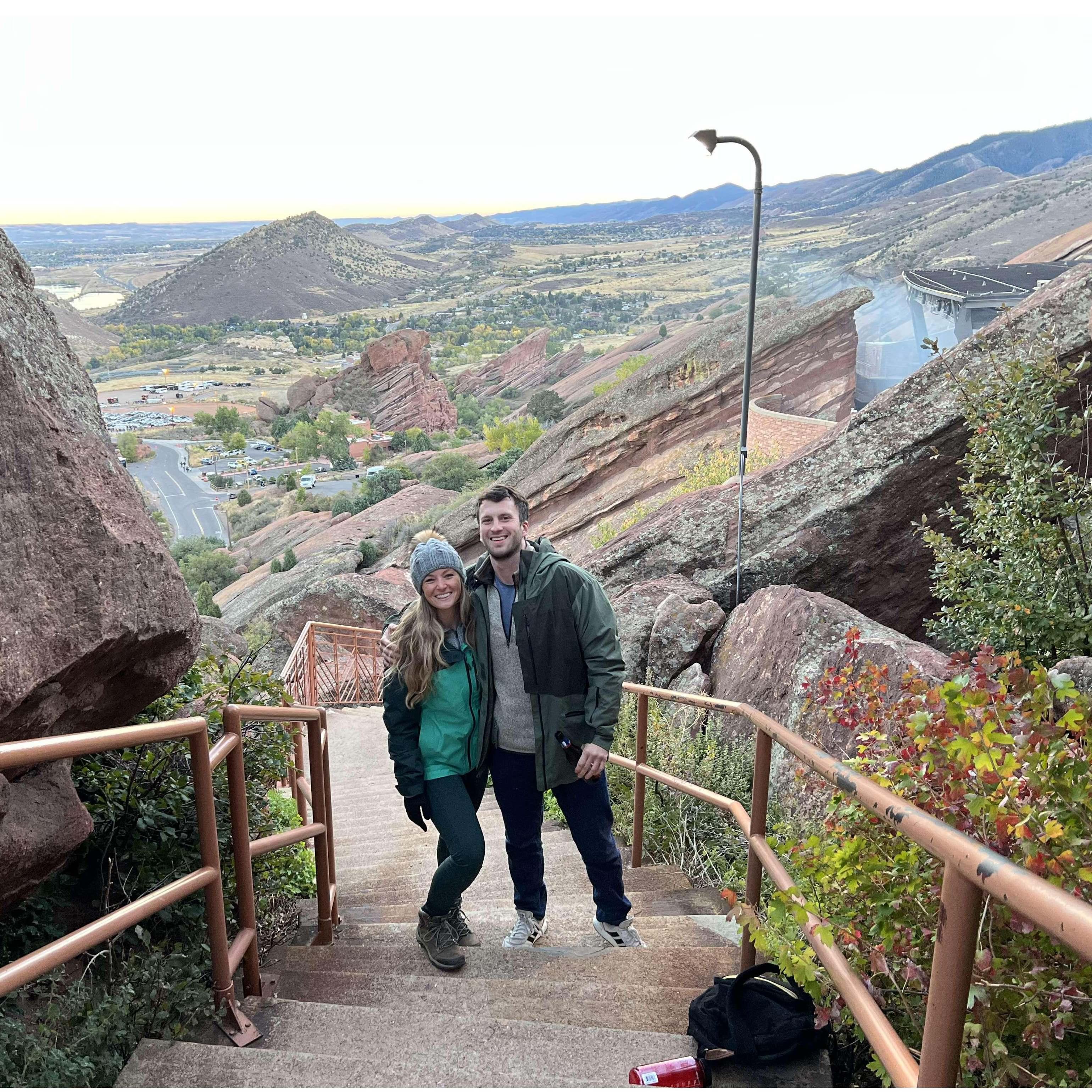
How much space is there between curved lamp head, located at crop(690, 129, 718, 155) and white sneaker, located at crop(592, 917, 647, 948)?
298 inches

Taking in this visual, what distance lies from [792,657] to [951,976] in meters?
4.92

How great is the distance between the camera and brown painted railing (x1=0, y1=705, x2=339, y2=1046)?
1.95 m

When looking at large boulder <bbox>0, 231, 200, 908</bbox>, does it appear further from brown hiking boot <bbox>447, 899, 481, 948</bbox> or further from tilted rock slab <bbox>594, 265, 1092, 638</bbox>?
tilted rock slab <bbox>594, 265, 1092, 638</bbox>

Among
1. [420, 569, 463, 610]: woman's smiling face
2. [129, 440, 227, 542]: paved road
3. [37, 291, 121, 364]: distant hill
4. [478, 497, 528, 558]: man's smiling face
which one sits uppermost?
[478, 497, 528, 558]: man's smiling face

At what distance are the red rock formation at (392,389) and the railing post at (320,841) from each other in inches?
3466

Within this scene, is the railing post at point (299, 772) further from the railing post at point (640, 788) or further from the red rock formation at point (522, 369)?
the red rock formation at point (522, 369)

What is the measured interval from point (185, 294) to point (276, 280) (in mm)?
13157

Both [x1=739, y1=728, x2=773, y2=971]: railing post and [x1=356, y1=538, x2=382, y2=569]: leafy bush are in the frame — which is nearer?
[x1=739, y1=728, x2=773, y2=971]: railing post

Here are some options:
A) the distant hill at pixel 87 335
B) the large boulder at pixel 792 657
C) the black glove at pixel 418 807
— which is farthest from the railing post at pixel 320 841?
the distant hill at pixel 87 335

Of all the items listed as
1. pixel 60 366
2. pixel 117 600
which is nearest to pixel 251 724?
pixel 117 600

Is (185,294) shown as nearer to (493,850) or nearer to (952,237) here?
(952,237)

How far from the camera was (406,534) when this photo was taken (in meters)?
27.9

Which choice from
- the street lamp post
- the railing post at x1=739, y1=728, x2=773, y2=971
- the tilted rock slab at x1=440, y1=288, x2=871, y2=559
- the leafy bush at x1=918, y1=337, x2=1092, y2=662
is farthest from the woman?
the tilted rock slab at x1=440, y1=288, x2=871, y2=559

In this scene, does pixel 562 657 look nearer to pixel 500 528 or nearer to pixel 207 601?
pixel 500 528
